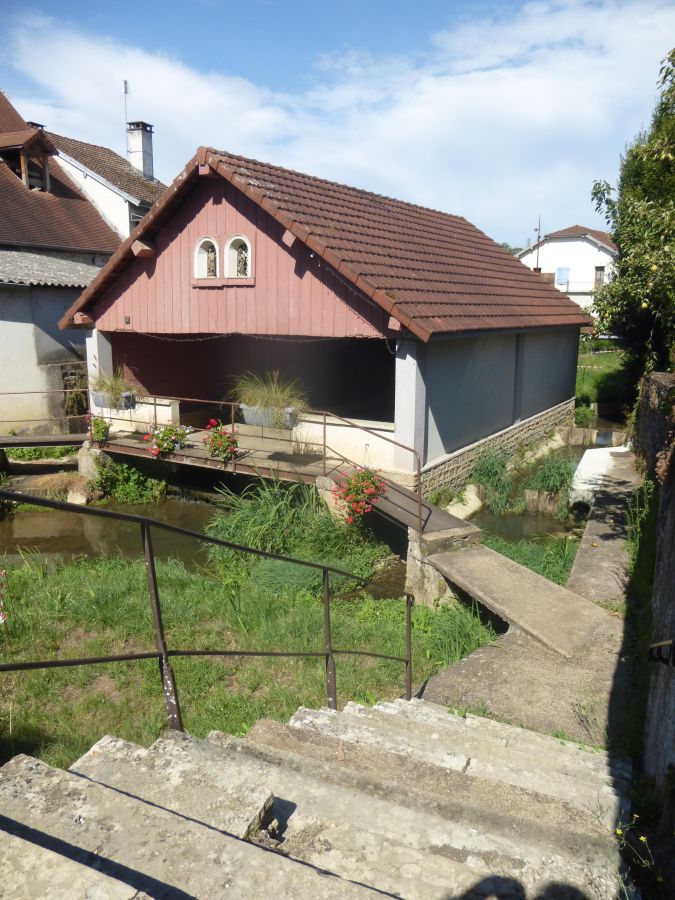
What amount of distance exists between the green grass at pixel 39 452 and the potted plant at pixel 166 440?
3.73 meters

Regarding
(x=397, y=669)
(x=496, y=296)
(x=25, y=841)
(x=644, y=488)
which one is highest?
(x=496, y=296)

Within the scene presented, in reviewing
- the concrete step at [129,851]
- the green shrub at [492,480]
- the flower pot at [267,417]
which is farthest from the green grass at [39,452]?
the concrete step at [129,851]

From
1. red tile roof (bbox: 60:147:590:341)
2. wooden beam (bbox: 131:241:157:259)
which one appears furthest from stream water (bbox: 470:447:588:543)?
wooden beam (bbox: 131:241:157:259)

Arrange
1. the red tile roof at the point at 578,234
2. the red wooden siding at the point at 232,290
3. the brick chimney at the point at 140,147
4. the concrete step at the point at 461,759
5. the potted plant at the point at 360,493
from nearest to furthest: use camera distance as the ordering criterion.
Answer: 1. the concrete step at the point at 461,759
2. the potted plant at the point at 360,493
3. the red wooden siding at the point at 232,290
4. the brick chimney at the point at 140,147
5. the red tile roof at the point at 578,234

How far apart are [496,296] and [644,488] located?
5978mm

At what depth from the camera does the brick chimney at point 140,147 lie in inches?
925

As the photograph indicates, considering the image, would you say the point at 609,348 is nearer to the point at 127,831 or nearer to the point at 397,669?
the point at 397,669

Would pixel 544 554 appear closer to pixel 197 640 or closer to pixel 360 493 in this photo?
pixel 360 493

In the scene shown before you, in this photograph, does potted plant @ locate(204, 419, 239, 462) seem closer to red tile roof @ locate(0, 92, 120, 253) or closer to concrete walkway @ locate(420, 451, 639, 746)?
concrete walkway @ locate(420, 451, 639, 746)

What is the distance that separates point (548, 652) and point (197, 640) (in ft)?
10.3

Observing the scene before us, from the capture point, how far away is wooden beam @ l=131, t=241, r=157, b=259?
479 inches

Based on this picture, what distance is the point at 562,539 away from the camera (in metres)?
9.73

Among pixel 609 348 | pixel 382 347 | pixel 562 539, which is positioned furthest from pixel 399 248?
pixel 609 348

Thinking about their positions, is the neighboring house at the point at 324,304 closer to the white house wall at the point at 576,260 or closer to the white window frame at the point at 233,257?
the white window frame at the point at 233,257
